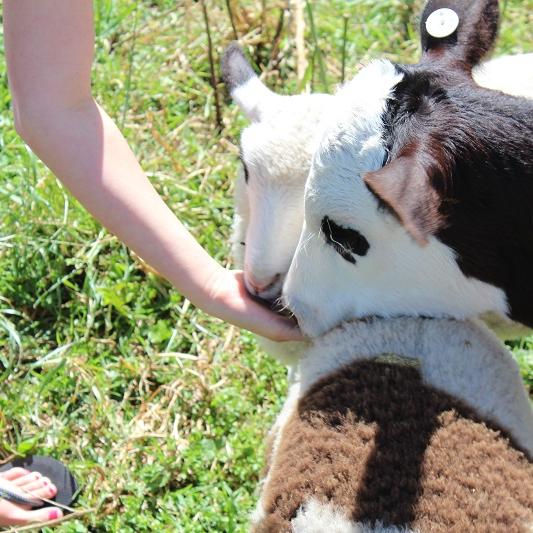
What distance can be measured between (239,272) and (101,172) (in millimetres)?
650

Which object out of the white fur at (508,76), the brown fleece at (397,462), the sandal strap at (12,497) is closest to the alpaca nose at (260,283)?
the brown fleece at (397,462)

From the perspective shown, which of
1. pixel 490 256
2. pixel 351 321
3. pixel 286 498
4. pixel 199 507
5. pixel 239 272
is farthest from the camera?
pixel 199 507

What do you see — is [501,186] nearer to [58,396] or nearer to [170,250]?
[170,250]

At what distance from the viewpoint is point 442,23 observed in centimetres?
293

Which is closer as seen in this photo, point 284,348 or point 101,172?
point 101,172

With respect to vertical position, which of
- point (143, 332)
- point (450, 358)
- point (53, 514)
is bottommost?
point (53, 514)

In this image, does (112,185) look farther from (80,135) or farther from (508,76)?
(508,76)

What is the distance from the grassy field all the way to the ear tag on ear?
3.63 feet

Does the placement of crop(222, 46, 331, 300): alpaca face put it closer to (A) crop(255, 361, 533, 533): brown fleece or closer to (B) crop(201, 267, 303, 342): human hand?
(B) crop(201, 267, 303, 342): human hand

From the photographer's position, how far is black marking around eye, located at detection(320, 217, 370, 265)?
272 cm

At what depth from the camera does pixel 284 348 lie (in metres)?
3.23

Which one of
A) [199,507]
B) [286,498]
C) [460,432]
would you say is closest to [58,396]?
[199,507]

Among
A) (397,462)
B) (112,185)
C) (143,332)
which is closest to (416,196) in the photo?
(397,462)

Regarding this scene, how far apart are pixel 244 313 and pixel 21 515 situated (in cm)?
120
